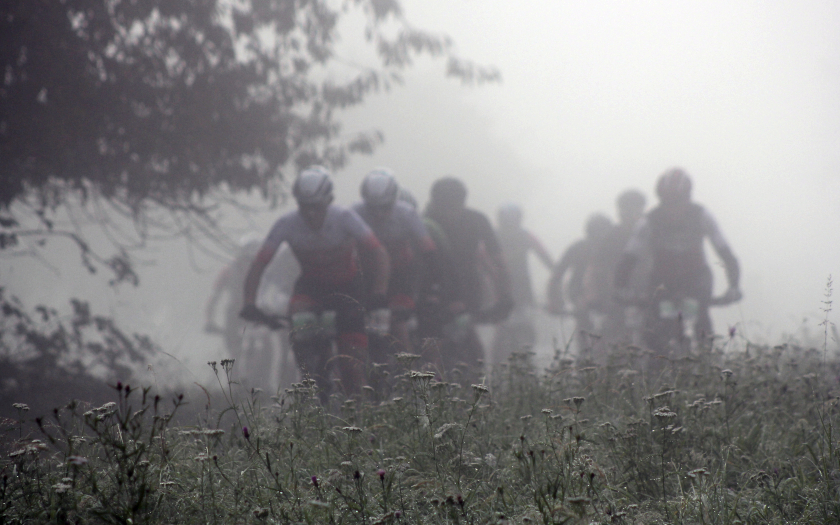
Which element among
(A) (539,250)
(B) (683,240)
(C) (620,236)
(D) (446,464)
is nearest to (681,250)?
(B) (683,240)

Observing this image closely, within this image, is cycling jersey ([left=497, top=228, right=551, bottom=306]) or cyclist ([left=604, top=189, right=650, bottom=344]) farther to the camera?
cycling jersey ([left=497, top=228, right=551, bottom=306])

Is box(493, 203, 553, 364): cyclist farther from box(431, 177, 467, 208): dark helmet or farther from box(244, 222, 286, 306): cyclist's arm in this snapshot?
box(244, 222, 286, 306): cyclist's arm

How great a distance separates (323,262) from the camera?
196 inches

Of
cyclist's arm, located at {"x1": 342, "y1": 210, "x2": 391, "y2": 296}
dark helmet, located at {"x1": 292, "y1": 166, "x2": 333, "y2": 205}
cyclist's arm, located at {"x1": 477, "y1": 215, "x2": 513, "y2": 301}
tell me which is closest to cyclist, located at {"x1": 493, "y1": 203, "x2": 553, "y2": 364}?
cyclist's arm, located at {"x1": 477, "y1": 215, "x2": 513, "y2": 301}

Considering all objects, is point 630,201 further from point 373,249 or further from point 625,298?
point 373,249

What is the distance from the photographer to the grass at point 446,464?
207 cm

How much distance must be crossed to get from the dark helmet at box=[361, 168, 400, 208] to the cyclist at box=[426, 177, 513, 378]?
871 millimetres

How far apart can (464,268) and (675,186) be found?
230 centimetres

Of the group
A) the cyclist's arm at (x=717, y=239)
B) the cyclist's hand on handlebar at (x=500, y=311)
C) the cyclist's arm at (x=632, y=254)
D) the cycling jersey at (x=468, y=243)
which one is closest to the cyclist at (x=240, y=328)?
the cycling jersey at (x=468, y=243)

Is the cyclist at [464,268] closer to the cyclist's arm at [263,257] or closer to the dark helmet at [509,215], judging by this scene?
the cyclist's arm at [263,257]

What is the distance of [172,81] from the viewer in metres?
6.43

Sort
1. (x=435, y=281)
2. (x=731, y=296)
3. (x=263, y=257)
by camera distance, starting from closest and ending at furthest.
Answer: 1. (x=263, y=257)
2. (x=731, y=296)
3. (x=435, y=281)

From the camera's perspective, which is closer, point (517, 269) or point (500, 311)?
point (500, 311)

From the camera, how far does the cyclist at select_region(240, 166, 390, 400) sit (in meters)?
4.86
